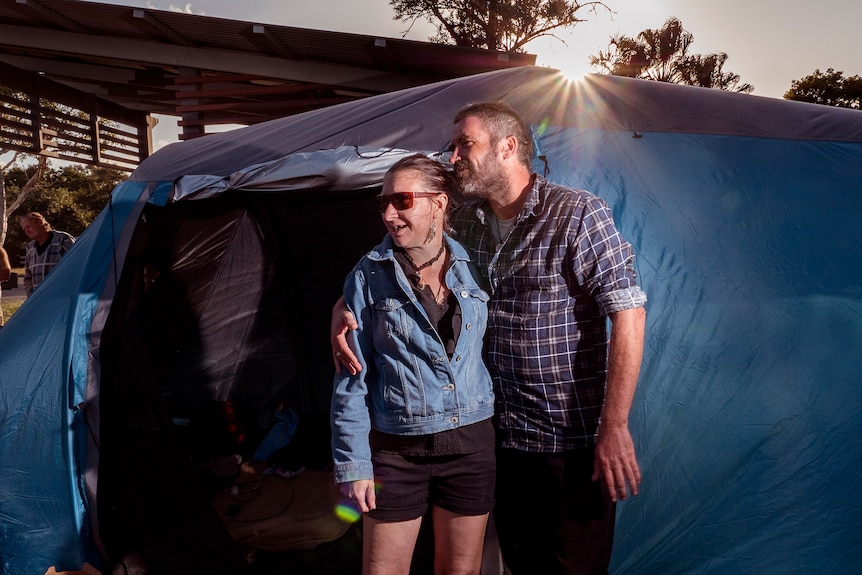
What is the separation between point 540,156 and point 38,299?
2.55 meters

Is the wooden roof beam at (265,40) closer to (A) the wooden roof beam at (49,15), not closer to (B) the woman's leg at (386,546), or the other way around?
(A) the wooden roof beam at (49,15)

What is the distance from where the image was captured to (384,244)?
1840 mm

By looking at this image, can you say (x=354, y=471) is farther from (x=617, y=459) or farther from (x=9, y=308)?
(x=9, y=308)

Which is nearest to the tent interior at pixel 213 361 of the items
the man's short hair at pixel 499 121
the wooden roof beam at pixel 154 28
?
the man's short hair at pixel 499 121

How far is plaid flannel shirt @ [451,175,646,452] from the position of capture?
168 centimetres

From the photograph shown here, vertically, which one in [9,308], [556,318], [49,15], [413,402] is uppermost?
[49,15]

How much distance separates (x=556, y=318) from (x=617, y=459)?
0.42m

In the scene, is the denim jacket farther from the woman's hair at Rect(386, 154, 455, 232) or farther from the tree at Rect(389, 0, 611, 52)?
the tree at Rect(389, 0, 611, 52)

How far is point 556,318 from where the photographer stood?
171 cm

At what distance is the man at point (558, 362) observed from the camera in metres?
1.62

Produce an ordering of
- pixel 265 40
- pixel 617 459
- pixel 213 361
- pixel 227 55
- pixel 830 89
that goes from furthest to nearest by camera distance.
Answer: pixel 830 89 → pixel 227 55 → pixel 265 40 → pixel 213 361 → pixel 617 459

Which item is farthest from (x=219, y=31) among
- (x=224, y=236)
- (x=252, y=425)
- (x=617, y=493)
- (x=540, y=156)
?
(x=617, y=493)

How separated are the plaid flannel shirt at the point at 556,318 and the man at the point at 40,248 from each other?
5.78 m

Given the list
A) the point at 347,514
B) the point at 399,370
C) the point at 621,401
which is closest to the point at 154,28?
the point at 347,514
